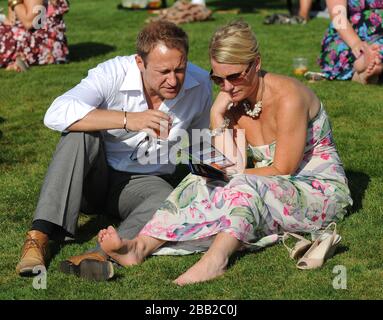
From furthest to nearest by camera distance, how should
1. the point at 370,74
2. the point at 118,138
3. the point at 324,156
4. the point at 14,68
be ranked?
the point at 14,68
the point at 370,74
the point at 118,138
the point at 324,156

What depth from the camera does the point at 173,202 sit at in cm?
525

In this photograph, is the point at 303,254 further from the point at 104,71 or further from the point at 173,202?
the point at 104,71

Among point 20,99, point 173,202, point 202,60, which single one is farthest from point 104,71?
point 202,60

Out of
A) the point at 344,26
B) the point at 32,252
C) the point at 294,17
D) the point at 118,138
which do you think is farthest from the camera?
the point at 294,17

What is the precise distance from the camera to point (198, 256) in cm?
518

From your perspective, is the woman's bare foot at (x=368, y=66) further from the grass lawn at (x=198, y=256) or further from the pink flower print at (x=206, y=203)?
the pink flower print at (x=206, y=203)

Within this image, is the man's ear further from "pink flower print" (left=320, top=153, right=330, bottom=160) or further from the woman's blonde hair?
"pink flower print" (left=320, top=153, right=330, bottom=160)

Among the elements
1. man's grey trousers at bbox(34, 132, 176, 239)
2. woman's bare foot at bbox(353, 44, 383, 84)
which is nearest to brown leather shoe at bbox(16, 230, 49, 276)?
man's grey trousers at bbox(34, 132, 176, 239)

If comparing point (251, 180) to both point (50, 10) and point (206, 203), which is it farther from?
point (50, 10)

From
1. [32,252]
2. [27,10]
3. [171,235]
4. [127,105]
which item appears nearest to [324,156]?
[171,235]

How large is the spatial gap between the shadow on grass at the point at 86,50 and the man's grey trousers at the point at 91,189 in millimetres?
6181

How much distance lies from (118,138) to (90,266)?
3.88ft

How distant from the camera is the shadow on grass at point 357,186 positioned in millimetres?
5938

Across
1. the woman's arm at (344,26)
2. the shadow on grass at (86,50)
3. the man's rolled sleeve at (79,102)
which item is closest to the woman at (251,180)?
the man's rolled sleeve at (79,102)
